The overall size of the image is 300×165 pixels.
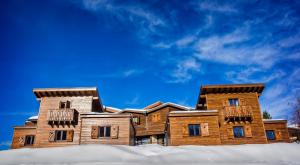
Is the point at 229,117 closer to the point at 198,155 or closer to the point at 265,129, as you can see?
the point at 265,129

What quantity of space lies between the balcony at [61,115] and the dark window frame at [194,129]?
42.7ft

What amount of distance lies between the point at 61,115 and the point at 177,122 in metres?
13.0

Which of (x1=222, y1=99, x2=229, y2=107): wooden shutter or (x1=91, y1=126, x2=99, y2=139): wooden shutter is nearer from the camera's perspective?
Answer: (x1=91, y1=126, x2=99, y2=139): wooden shutter

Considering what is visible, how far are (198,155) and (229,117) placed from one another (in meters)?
11.1

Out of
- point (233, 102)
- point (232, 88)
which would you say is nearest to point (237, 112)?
point (233, 102)

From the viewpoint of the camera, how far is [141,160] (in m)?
15.5

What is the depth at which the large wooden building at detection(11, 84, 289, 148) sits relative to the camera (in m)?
25.7

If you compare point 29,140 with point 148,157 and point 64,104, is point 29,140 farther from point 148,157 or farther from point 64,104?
point 148,157

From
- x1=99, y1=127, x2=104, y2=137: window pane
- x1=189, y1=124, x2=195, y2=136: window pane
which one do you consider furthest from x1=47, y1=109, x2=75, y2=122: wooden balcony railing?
x1=189, y1=124, x2=195, y2=136: window pane

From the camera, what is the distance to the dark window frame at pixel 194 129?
25391mm

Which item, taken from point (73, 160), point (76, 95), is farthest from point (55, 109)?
point (73, 160)

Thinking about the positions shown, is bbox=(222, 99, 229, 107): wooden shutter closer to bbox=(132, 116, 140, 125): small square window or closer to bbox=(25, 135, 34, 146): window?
bbox=(132, 116, 140, 125): small square window

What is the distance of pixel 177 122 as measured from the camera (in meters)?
25.8

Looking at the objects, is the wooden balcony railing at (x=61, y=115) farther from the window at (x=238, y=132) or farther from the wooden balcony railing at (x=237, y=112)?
the window at (x=238, y=132)
